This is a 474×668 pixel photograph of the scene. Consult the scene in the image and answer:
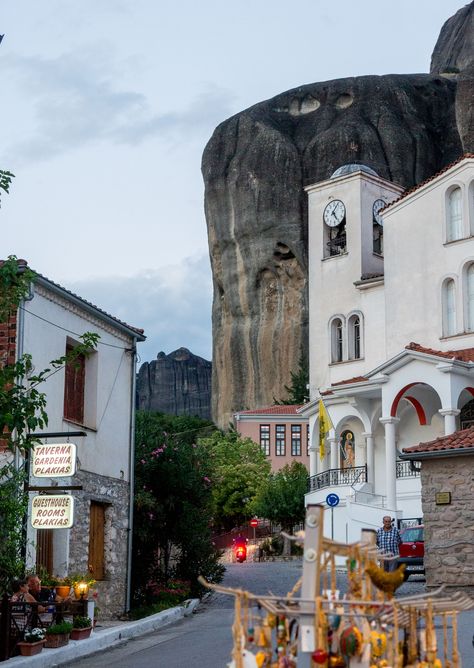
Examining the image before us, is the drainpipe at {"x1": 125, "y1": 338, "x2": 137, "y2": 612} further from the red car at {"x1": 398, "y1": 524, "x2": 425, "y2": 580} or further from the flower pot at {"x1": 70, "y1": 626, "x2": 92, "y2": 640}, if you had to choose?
the red car at {"x1": 398, "y1": 524, "x2": 425, "y2": 580}

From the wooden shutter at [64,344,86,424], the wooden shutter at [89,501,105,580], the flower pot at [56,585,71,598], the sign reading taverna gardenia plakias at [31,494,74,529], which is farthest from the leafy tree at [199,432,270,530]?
the sign reading taverna gardenia plakias at [31,494,74,529]

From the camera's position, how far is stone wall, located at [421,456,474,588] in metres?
20.7

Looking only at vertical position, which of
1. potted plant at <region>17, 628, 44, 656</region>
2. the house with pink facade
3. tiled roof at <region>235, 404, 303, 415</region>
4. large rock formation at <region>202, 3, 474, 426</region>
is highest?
large rock formation at <region>202, 3, 474, 426</region>

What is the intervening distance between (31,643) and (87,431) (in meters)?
6.90

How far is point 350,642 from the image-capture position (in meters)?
5.79

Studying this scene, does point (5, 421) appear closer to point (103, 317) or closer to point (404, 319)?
point (103, 317)

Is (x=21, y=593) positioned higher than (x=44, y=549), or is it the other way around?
(x=44, y=549)

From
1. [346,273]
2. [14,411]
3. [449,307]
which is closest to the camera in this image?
[14,411]

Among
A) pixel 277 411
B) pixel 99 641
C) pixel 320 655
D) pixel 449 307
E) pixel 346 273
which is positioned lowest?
pixel 99 641

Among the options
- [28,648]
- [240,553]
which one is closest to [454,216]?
[240,553]

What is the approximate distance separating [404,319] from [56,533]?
24.4 m

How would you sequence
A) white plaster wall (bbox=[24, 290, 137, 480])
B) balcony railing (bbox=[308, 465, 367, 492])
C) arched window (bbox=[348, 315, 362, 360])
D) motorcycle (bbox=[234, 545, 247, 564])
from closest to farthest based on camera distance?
white plaster wall (bbox=[24, 290, 137, 480]) → balcony railing (bbox=[308, 465, 367, 492]) → motorcycle (bbox=[234, 545, 247, 564]) → arched window (bbox=[348, 315, 362, 360])

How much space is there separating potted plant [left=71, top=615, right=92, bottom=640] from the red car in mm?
8607

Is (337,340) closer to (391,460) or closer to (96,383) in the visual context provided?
(391,460)
